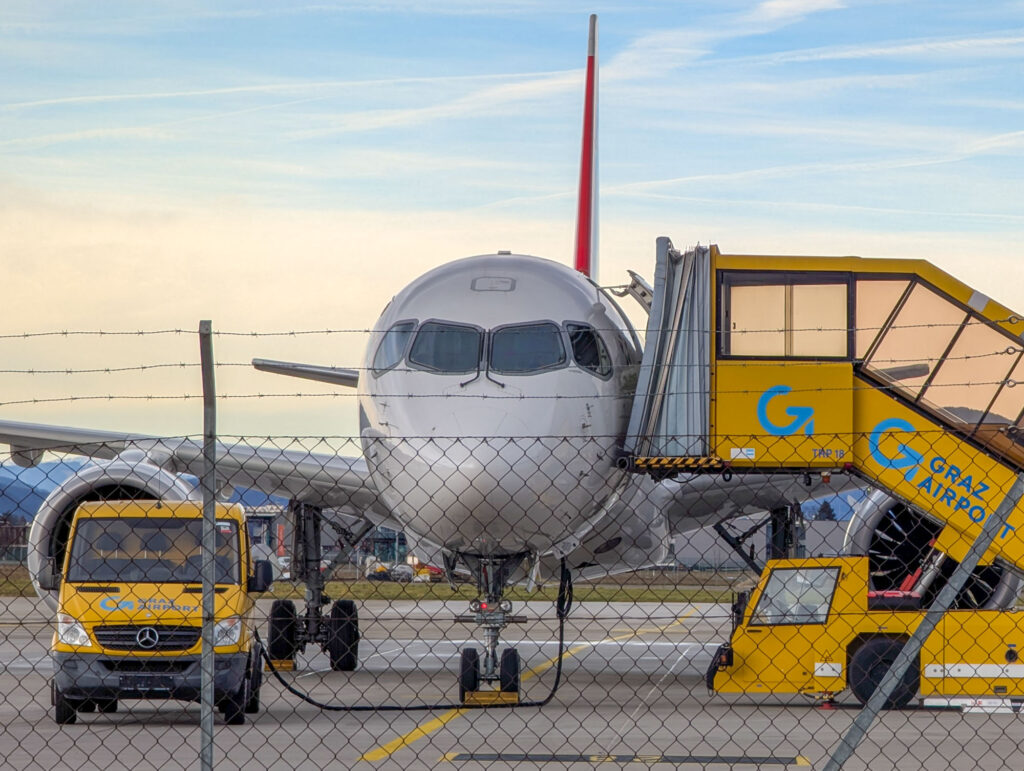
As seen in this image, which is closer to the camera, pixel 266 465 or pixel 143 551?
pixel 143 551

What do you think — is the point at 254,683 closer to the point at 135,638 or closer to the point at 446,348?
the point at 135,638

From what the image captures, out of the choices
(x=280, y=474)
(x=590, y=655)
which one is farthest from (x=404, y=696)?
(x=590, y=655)

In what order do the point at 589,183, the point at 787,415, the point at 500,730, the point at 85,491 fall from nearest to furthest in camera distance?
1. the point at 500,730
2. the point at 787,415
3. the point at 85,491
4. the point at 589,183

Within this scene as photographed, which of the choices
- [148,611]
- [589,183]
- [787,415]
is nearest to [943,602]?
[787,415]

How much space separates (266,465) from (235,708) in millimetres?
5031

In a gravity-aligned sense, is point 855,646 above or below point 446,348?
below

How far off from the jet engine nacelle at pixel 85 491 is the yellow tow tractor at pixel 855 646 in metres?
5.93

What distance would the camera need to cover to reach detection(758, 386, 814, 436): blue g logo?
1224 cm

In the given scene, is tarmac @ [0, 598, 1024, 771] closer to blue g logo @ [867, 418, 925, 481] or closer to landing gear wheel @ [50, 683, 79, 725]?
landing gear wheel @ [50, 683, 79, 725]

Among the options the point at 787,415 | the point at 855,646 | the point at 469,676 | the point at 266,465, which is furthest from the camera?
the point at 266,465

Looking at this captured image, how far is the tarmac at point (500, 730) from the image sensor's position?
9.91m

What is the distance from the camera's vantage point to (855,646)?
13539 mm

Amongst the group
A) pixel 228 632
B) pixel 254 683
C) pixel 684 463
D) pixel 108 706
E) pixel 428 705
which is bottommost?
pixel 428 705

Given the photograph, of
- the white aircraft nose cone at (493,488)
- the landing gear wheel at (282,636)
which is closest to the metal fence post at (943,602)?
the white aircraft nose cone at (493,488)
